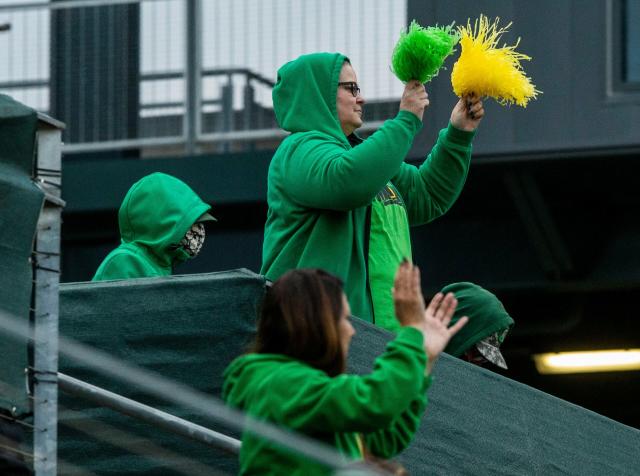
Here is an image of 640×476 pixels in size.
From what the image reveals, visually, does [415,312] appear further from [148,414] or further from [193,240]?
[193,240]

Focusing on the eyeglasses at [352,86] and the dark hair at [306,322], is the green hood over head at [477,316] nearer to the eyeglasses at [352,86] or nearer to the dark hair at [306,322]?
the eyeglasses at [352,86]

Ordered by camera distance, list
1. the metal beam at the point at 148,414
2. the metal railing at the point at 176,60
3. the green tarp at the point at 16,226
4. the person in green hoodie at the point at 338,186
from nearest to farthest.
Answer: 1. the green tarp at the point at 16,226
2. the metal beam at the point at 148,414
3. the person in green hoodie at the point at 338,186
4. the metal railing at the point at 176,60

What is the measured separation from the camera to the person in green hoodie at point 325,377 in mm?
3803

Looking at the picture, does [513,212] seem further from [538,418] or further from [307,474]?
[307,474]

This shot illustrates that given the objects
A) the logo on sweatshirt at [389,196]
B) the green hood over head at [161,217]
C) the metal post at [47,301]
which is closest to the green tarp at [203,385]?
the logo on sweatshirt at [389,196]

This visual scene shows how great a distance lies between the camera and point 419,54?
5801 mm

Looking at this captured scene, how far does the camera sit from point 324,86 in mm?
5793

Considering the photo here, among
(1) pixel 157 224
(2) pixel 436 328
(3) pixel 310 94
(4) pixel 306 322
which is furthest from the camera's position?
(1) pixel 157 224

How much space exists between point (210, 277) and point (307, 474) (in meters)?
1.52

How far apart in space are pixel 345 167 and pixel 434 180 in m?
1.03

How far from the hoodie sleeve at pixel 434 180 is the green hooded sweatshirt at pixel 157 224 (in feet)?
2.95

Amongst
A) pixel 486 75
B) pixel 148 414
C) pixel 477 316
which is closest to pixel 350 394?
pixel 148 414

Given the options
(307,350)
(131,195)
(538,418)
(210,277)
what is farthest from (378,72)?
(307,350)

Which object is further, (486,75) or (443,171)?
(443,171)
